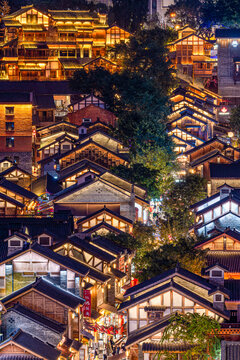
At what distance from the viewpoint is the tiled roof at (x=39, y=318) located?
35219mm

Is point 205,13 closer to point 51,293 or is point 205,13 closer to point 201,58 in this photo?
point 201,58

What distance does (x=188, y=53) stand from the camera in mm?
92875

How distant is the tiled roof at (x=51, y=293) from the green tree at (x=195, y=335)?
154 inches

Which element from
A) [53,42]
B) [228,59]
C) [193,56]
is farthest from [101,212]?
[228,59]

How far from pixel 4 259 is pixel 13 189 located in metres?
17.8

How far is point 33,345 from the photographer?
110 ft

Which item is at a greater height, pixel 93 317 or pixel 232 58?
pixel 232 58

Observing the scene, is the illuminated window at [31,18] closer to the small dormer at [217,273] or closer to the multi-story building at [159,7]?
the multi-story building at [159,7]

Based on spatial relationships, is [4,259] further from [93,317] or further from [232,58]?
[232,58]

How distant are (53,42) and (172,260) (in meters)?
50.0

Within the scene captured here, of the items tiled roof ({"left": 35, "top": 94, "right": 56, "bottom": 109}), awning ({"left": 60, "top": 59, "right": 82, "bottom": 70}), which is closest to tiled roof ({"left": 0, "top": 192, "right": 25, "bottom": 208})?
tiled roof ({"left": 35, "top": 94, "right": 56, "bottom": 109})

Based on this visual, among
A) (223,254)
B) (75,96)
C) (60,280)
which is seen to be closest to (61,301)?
(60,280)

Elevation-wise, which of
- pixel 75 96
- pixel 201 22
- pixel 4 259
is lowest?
pixel 4 259

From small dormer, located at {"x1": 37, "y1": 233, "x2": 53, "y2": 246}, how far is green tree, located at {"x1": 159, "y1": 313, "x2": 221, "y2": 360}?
8.70 metres
